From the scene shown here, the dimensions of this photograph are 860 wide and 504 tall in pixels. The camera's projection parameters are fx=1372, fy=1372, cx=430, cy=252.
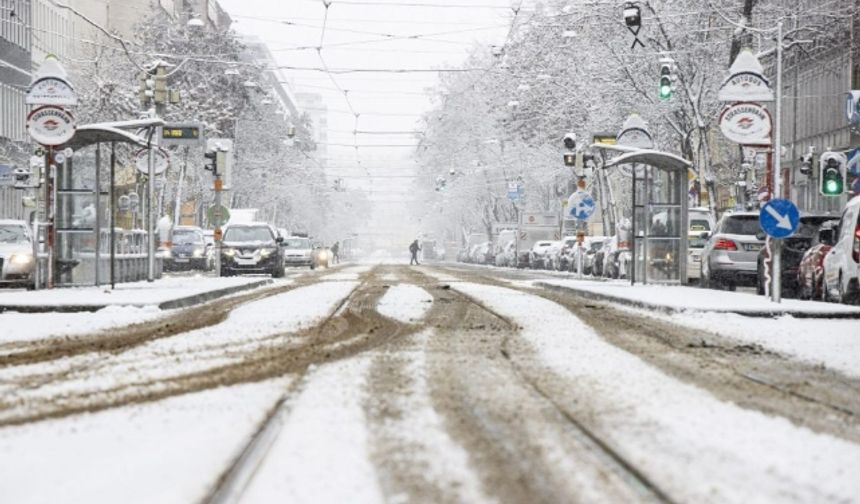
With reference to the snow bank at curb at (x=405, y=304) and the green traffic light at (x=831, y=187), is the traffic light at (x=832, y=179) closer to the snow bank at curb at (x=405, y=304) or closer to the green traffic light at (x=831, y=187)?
the green traffic light at (x=831, y=187)

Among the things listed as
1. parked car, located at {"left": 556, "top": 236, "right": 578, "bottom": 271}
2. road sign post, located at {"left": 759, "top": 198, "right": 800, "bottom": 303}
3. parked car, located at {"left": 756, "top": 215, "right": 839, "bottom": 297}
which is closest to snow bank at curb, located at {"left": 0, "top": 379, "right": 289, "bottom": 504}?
road sign post, located at {"left": 759, "top": 198, "right": 800, "bottom": 303}

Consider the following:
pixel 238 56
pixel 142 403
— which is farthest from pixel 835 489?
pixel 238 56

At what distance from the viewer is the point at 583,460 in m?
6.04

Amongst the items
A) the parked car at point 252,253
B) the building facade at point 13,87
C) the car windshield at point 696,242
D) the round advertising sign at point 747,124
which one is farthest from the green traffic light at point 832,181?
the building facade at point 13,87

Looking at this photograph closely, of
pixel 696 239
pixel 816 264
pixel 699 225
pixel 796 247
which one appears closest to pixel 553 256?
pixel 699 225

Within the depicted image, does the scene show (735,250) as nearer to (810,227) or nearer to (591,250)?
(810,227)

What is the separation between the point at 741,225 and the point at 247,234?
17.5 metres

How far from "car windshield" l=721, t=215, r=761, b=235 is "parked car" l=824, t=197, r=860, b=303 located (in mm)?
5238

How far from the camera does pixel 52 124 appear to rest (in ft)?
68.0

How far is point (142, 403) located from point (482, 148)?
280 feet

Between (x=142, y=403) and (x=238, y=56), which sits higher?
(x=238, y=56)

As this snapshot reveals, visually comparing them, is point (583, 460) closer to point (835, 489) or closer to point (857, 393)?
point (835, 489)

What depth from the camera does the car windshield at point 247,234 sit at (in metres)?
40.2

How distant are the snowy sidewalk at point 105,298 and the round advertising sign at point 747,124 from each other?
8.19 metres
